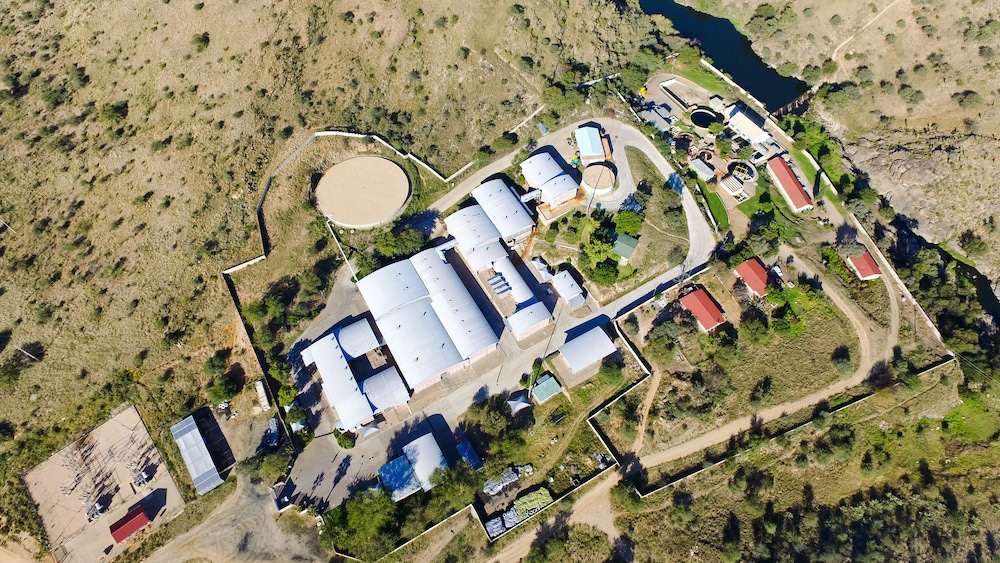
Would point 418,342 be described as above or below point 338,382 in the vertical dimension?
above

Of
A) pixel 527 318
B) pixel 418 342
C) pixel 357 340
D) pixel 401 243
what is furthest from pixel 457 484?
pixel 401 243

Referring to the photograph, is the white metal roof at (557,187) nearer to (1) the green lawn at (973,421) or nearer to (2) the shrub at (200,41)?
(1) the green lawn at (973,421)

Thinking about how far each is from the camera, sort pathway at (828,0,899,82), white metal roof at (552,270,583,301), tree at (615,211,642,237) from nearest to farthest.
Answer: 1. white metal roof at (552,270,583,301)
2. tree at (615,211,642,237)
3. pathway at (828,0,899,82)

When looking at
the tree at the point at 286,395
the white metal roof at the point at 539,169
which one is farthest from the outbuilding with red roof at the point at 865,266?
the tree at the point at 286,395

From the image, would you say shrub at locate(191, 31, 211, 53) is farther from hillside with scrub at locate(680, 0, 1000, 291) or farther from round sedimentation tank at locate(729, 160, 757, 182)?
hillside with scrub at locate(680, 0, 1000, 291)

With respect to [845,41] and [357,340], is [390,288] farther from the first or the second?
[845,41]

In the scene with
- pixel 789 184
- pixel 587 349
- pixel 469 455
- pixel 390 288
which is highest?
pixel 390 288

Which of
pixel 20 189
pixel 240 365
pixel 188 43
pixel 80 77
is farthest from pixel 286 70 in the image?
pixel 240 365

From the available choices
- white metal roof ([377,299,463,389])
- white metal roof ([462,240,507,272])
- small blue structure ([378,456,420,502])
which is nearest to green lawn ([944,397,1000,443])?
white metal roof ([462,240,507,272])
